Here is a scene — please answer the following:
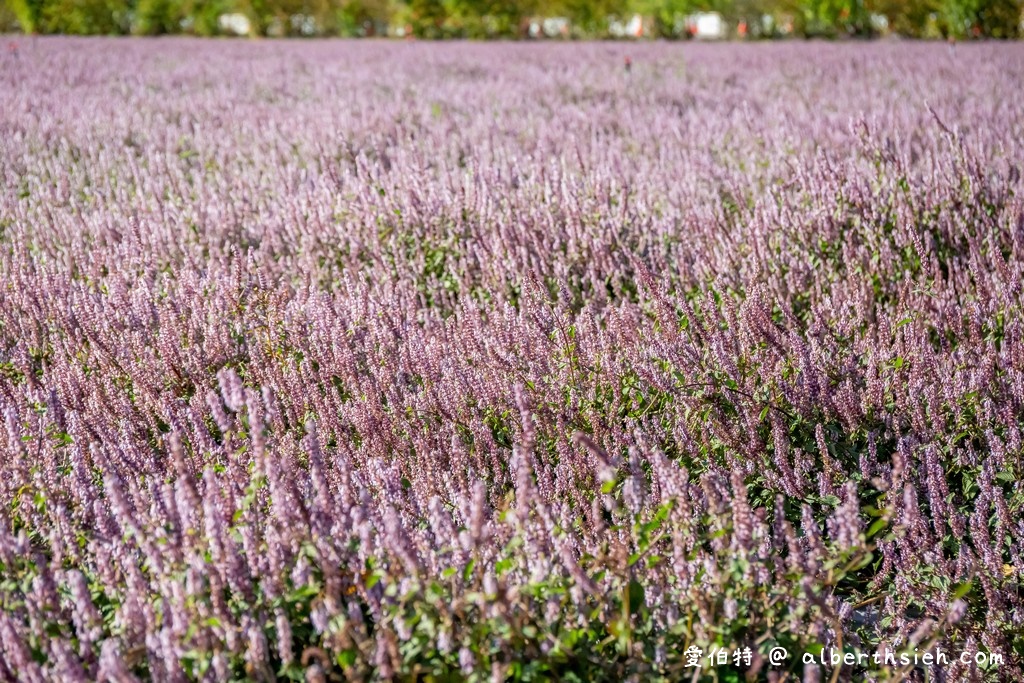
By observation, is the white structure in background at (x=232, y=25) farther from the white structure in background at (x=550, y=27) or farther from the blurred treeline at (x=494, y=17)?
the white structure in background at (x=550, y=27)

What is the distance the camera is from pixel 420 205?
13.1 feet

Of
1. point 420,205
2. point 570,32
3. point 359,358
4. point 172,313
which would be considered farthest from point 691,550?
point 570,32

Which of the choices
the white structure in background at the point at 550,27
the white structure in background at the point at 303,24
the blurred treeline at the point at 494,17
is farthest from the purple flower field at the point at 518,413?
the white structure in background at the point at 303,24

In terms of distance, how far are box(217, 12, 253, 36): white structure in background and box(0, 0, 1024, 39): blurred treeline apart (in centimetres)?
4

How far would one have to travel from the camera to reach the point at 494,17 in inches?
1086

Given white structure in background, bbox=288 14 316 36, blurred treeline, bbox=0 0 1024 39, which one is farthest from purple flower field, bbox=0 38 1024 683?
white structure in background, bbox=288 14 316 36

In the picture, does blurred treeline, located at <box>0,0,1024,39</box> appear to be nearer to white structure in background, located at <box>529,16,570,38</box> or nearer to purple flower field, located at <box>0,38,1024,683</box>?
white structure in background, located at <box>529,16,570,38</box>

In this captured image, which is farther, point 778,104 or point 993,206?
point 778,104

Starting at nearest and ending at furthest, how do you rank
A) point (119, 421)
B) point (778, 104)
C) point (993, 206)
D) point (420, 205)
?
1. point (119, 421)
2. point (993, 206)
3. point (420, 205)
4. point (778, 104)

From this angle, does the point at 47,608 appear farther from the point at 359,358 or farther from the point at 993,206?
the point at 993,206

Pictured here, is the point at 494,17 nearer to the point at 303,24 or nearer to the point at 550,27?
the point at 550,27

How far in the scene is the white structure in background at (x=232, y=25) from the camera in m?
33.8

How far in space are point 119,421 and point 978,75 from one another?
977cm

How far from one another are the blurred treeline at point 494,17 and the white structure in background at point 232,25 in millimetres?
→ 44
